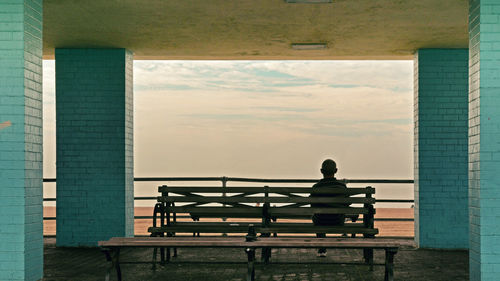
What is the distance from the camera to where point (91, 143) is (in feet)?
34.3

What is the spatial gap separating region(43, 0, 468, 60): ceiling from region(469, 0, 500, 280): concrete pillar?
1.38m

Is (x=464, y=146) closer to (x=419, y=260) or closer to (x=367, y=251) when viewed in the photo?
(x=419, y=260)

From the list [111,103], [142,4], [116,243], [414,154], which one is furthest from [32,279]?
[414,154]

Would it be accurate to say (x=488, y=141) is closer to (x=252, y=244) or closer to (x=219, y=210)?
(x=252, y=244)

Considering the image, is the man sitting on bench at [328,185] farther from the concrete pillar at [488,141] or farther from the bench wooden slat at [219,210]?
the concrete pillar at [488,141]

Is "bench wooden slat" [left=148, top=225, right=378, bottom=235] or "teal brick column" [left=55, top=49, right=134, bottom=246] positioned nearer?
"bench wooden slat" [left=148, top=225, right=378, bottom=235]

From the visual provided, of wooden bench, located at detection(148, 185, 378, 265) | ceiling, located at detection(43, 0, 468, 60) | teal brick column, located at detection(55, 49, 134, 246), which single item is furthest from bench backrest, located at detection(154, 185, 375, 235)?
teal brick column, located at detection(55, 49, 134, 246)

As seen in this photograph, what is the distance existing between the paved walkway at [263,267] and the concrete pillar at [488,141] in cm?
102

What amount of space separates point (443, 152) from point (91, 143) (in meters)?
5.76

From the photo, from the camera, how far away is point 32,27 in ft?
21.8

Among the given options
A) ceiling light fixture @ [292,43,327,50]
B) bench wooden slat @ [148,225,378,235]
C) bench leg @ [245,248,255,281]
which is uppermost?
ceiling light fixture @ [292,43,327,50]

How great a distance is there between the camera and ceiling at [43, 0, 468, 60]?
790cm

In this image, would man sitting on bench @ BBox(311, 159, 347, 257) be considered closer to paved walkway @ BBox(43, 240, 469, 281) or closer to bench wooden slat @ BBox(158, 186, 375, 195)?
bench wooden slat @ BBox(158, 186, 375, 195)

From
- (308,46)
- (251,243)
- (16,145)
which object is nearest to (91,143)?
(308,46)
